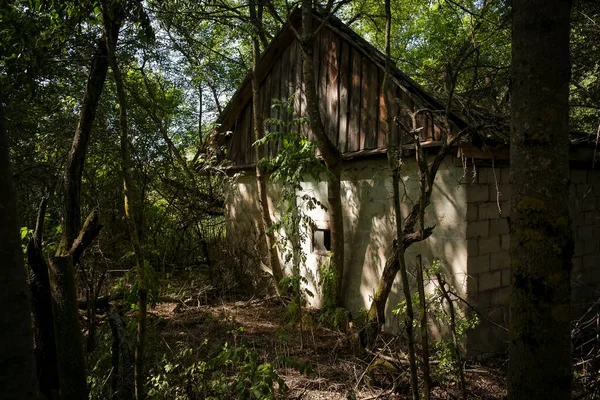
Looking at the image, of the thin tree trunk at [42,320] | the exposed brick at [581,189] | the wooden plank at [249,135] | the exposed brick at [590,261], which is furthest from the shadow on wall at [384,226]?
the thin tree trunk at [42,320]

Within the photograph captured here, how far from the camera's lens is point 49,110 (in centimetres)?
607

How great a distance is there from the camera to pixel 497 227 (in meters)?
5.38

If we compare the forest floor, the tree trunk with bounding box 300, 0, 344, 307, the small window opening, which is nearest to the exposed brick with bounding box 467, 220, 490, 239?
the forest floor

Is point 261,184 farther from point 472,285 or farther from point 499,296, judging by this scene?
point 499,296

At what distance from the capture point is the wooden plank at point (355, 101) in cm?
665

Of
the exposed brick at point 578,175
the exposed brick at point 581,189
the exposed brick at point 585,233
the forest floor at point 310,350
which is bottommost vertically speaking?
the forest floor at point 310,350

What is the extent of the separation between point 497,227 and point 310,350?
9.72 ft

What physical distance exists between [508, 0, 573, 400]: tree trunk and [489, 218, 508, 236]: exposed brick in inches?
159

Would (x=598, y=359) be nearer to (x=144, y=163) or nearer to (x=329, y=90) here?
(x=329, y=90)

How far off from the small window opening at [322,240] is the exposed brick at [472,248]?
2696 millimetres

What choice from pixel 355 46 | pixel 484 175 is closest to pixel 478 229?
pixel 484 175

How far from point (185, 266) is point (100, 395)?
19.7 ft

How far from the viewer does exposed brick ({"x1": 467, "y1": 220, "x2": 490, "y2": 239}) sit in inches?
203

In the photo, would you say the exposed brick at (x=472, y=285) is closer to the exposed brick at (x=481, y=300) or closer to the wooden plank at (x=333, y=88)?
the exposed brick at (x=481, y=300)
